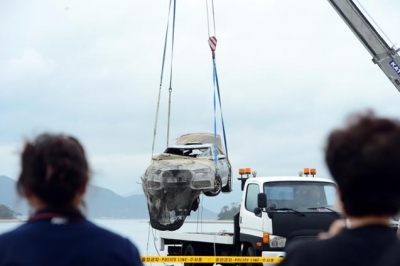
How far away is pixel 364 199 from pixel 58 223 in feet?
3.91

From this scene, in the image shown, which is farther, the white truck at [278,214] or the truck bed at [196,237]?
the truck bed at [196,237]

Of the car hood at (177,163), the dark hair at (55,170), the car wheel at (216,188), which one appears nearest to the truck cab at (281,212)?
the car wheel at (216,188)

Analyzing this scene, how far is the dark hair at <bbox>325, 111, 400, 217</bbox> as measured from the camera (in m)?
2.98

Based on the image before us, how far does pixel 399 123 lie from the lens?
3102 millimetres

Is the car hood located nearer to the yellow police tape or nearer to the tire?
the tire

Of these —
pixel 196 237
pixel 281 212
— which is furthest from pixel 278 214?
pixel 196 237

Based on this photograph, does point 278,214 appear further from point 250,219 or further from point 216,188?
point 216,188

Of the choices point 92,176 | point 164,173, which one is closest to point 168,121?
point 164,173

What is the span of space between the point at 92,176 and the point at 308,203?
1132 cm

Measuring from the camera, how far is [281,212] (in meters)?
14.2

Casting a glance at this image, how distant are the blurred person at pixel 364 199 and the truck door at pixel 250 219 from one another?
11.5m

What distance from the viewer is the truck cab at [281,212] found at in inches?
553

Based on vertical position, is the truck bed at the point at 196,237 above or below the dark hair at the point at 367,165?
above

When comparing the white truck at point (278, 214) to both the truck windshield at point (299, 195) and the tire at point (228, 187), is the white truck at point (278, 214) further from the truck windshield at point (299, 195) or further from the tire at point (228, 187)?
the tire at point (228, 187)
